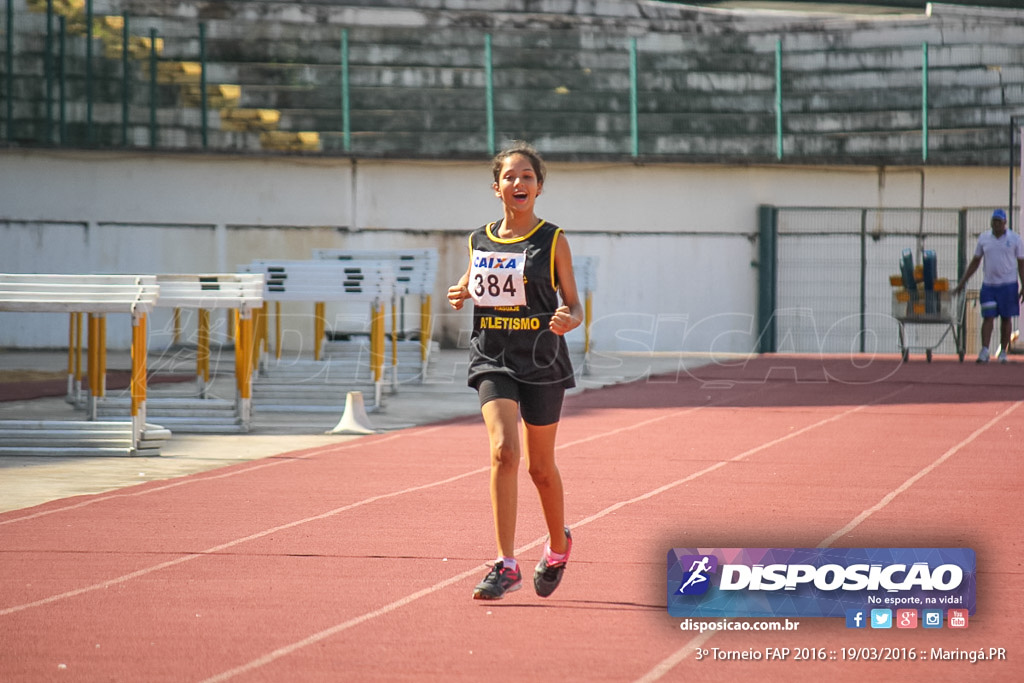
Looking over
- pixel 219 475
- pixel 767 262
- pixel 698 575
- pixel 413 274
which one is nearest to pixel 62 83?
pixel 413 274

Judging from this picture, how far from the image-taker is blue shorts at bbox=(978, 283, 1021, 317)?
19797mm

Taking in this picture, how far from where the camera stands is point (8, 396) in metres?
16.2

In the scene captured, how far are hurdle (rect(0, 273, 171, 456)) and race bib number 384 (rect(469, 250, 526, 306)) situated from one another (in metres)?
5.75

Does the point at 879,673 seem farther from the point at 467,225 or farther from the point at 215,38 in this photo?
the point at 215,38

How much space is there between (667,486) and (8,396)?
934cm

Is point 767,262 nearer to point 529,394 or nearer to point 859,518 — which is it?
point 859,518

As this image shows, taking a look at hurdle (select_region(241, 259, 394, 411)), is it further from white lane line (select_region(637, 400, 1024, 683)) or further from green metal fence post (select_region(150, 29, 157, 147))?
green metal fence post (select_region(150, 29, 157, 147))

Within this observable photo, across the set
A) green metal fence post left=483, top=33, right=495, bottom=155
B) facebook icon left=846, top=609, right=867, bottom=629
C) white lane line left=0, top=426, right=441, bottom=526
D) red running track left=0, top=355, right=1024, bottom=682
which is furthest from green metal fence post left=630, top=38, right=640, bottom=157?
facebook icon left=846, top=609, right=867, bottom=629

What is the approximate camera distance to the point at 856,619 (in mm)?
5602

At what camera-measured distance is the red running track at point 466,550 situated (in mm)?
5250

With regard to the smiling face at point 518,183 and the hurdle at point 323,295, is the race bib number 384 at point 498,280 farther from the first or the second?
the hurdle at point 323,295

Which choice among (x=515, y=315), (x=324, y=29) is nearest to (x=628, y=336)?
(x=324, y=29)

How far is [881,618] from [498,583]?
1596 mm

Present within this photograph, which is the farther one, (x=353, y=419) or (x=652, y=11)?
(x=652, y=11)
